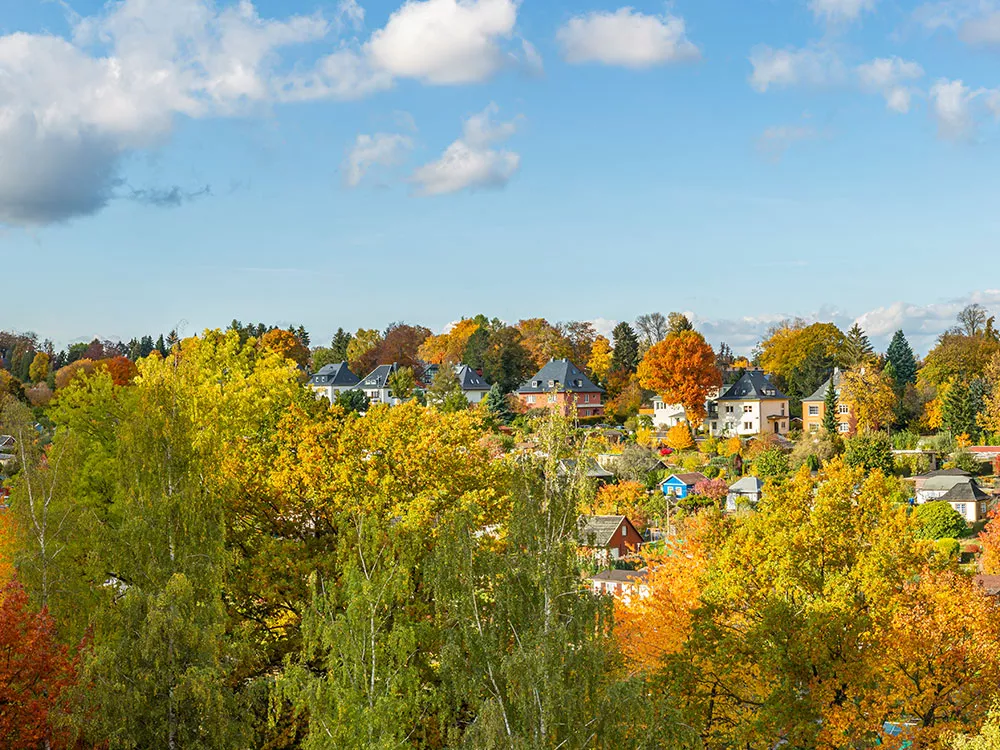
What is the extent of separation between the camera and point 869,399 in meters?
64.6

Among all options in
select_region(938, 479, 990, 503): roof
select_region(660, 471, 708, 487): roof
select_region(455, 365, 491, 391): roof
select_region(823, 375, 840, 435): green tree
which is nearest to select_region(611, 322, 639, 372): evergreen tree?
select_region(455, 365, 491, 391): roof

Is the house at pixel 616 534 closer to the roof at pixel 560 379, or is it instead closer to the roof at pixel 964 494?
the roof at pixel 964 494

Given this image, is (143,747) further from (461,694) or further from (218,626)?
(461,694)

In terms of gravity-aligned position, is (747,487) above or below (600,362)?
below

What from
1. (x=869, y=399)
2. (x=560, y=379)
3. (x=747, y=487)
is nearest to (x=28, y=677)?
(x=747, y=487)

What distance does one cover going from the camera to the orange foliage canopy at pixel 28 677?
1442 centimetres

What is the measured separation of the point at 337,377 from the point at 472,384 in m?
20.1

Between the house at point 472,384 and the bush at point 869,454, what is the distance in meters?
42.7

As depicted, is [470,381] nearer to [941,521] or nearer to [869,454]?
[869,454]

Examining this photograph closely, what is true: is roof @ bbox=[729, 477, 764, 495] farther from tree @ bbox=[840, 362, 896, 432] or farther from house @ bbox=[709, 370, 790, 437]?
house @ bbox=[709, 370, 790, 437]

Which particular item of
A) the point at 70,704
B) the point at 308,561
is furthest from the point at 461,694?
the point at 308,561

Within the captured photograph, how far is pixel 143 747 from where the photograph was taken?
13141 mm

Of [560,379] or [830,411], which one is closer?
[830,411]

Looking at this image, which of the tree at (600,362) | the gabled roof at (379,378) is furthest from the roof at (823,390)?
the gabled roof at (379,378)
